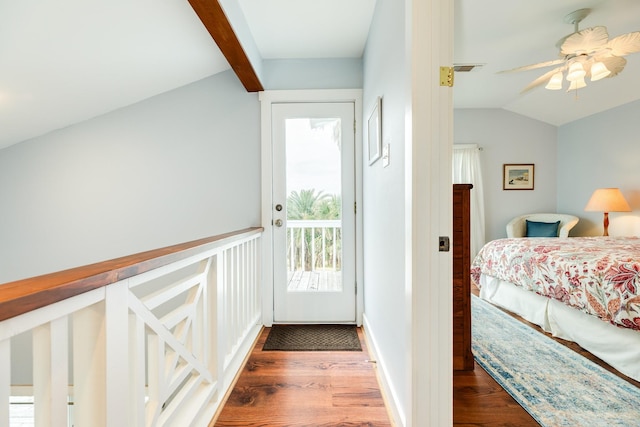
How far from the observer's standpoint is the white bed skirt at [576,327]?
1760 millimetres

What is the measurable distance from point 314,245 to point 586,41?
99.1 inches

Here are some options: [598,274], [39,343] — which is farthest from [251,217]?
[598,274]

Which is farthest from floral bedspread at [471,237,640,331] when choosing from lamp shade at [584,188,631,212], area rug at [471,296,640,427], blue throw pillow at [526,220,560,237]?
blue throw pillow at [526,220,560,237]

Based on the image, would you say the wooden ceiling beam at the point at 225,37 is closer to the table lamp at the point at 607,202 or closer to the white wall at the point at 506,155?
the white wall at the point at 506,155

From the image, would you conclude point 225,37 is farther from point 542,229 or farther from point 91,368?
point 542,229

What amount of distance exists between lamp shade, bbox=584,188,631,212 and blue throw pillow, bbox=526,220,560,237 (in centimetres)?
48

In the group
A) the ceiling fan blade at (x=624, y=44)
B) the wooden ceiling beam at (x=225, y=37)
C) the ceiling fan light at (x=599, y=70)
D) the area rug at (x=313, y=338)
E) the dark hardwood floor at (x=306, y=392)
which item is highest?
the ceiling fan blade at (x=624, y=44)

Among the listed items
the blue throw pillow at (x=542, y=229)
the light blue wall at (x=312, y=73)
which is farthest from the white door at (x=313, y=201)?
the blue throw pillow at (x=542, y=229)

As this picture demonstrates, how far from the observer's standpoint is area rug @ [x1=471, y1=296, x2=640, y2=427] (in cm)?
145

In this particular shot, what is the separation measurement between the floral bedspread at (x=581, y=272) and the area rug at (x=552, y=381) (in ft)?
1.09

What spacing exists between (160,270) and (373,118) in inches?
61.2

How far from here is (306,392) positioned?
170cm

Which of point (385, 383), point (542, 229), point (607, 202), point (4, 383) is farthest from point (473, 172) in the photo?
point (4, 383)

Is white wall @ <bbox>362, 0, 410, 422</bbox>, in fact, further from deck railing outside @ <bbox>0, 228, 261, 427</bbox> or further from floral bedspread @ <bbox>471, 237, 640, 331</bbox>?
floral bedspread @ <bbox>471, 237, 640, 331</bbox>
